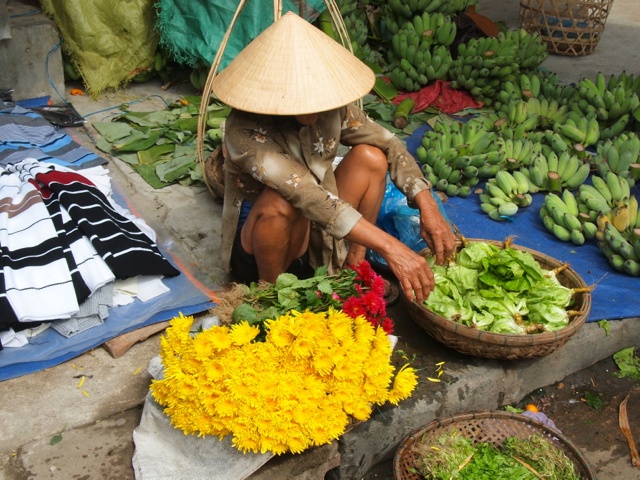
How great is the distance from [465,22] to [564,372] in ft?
11.7

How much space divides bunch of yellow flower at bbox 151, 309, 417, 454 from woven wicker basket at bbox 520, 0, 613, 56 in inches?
200

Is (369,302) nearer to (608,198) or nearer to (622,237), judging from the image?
(622,237)

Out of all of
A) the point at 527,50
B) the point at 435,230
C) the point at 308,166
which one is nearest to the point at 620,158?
the point at 527,50

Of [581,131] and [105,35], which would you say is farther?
[105,35]

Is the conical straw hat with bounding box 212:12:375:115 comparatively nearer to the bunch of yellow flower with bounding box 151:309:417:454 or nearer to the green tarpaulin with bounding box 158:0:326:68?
the bunch of yellow flower with bounding box 151:309:417:454

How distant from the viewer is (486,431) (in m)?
2.58

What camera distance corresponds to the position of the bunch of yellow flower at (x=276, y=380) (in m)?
2.16

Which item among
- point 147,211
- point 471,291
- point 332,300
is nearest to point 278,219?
point 332,300

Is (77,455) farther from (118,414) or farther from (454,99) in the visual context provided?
(454,99)

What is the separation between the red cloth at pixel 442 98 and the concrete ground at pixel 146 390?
2203 millimetres

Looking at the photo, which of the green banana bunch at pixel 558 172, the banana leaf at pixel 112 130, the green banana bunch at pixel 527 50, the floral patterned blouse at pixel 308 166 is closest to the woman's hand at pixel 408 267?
the floral patterned blouse at pixel 308 166

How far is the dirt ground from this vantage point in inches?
107

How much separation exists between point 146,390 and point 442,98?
324cm

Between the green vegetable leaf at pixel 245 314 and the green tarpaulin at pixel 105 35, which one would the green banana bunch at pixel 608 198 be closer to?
the green vegetable leaf at pixel 245 314
